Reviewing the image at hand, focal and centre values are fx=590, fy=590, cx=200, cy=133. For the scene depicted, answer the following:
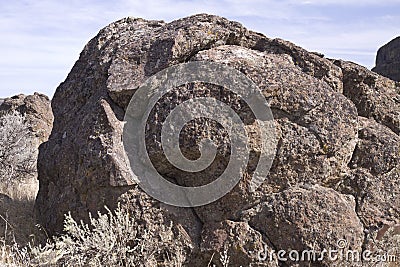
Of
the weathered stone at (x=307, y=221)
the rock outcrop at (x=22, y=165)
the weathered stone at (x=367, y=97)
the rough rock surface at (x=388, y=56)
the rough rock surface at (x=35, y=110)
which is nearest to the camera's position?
the weathered stone at (x=307, y=221)

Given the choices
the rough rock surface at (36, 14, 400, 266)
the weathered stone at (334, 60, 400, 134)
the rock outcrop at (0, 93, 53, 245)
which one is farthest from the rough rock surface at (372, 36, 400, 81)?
the rough rock surface at (36, 14, 400, 266)

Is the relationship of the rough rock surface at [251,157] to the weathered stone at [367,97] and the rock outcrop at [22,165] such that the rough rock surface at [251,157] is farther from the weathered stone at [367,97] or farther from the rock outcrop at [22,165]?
the rock outcrop at [22,165]

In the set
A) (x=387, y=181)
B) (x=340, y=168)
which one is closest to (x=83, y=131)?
(x=340, y=168)

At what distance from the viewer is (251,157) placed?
5434mm

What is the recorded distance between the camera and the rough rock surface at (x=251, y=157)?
537cm

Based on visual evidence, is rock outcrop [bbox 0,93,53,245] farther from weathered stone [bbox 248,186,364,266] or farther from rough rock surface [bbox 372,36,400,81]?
rough rock surface [bbox 372,36,400,81]

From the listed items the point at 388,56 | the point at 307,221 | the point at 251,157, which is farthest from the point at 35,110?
the point at 388,56

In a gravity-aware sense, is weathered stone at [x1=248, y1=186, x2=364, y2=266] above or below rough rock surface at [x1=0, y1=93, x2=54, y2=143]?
below

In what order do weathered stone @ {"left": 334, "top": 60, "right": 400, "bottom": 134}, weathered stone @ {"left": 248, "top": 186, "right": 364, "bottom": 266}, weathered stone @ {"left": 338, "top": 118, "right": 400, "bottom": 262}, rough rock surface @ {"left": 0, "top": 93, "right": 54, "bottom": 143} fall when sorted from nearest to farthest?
weathered stone @ {"left": 248, "top": 186, "right": 364, "bottom": 266}, weathered stone @ {"left": 338, "top": 118, "right": 400, "bottom": 262}, weathered stone @ {"left": 334, "top": 60, "right": 400, "bottom": 134}, rough rock surface @ {"left": 0, "top": 93, "right": 54, "bottom": 143}

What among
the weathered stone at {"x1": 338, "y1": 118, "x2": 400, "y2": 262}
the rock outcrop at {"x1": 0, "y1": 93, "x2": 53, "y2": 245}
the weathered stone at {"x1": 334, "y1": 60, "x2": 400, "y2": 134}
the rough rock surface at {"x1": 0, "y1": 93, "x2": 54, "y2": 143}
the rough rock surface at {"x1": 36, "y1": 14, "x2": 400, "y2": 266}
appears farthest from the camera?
the rough rock surface at {"x1": 0, "y1": 93, "x2": 54, "y2": 143}

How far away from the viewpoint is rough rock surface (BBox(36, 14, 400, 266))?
5.37 m

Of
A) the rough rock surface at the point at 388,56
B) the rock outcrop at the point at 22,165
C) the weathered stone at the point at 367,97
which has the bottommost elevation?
the rock outcrop at the point at 22,165

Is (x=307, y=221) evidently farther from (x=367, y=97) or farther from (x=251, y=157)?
(x=367, y=97)

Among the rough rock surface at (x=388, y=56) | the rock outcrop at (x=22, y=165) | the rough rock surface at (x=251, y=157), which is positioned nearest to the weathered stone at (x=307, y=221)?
the rough rock surface at (x=251, y=157)
